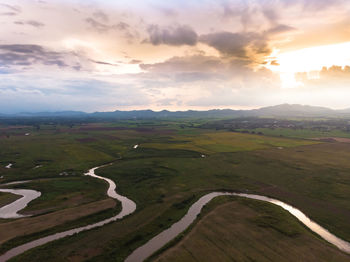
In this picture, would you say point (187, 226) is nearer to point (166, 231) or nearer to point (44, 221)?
point (166, 231)

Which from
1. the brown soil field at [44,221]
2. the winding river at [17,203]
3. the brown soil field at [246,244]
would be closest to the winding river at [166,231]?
the brown soil field at [246,244]

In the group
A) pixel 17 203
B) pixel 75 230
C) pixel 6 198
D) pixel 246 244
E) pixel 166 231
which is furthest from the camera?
pixel 6 198

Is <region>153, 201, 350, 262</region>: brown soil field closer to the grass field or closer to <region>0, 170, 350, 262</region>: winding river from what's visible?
<region>0, 170, 350, 262</region>: winding river

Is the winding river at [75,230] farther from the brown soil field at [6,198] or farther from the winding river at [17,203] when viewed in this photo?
the brown soil field at [6,198]

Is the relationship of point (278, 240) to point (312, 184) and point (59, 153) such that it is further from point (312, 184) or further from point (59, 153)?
point (59, 153)

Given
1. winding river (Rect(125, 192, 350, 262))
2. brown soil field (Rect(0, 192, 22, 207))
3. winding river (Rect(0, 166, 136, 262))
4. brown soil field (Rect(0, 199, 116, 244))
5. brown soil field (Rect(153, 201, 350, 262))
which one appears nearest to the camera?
brown soil field (Rect(153, 201, 350, 262))

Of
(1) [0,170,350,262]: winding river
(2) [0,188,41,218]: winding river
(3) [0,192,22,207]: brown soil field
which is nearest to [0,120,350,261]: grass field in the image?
(1) [0,170,350,262]: winding river

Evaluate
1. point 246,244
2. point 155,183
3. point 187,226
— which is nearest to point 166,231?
point 187,226
